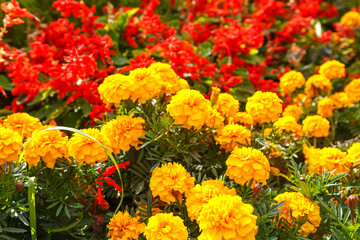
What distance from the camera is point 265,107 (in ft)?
5.92

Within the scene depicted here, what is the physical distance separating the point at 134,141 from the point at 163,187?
0.84 ft

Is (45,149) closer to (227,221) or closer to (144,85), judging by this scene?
(144,85)

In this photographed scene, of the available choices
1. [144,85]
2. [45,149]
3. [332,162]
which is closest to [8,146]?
[45,149]

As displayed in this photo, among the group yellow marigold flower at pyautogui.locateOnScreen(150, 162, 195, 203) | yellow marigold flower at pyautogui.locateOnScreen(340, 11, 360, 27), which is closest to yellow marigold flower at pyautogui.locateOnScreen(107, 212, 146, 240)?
yellow marigold flower at pyautogui.locateOnScreen(150, 162, 195, 203)

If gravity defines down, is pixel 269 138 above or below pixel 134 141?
below

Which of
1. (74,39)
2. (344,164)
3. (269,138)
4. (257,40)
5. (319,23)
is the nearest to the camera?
(344,164)

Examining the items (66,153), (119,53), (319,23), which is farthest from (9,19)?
(319,23)

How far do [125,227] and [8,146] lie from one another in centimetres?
50

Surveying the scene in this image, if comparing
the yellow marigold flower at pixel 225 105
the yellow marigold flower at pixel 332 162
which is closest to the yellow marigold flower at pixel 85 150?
the yellow marigold flower at pixel 225 105

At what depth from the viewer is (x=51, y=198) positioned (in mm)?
1580

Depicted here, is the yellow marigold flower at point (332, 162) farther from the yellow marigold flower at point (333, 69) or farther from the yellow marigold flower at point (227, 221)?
the yellow marigold flower at point (333, 69)

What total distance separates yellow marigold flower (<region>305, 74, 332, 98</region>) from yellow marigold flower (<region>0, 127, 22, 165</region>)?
175 cm

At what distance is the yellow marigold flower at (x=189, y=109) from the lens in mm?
1542

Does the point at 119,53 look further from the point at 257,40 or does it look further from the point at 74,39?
the point at 257,40
